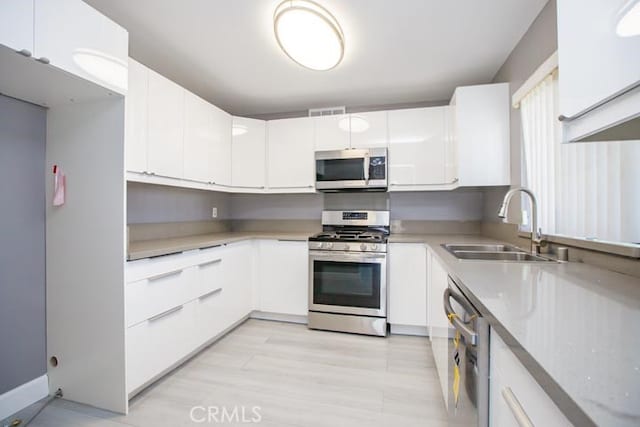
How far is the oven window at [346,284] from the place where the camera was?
2.45m

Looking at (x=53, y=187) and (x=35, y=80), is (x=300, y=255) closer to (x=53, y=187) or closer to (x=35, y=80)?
(x=53, y=187)

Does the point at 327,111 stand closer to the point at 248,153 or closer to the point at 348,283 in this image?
the point at 248,153

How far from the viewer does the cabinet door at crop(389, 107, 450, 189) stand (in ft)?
8.58

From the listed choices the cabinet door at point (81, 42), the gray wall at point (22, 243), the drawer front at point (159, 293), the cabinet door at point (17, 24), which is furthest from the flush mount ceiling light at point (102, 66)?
the drawer front at point (159, 293)

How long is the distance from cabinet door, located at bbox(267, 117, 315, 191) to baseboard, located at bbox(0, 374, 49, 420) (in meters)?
2.18

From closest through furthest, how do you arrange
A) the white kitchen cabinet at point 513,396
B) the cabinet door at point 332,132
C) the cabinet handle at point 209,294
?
1. the white kitchen cabinet at point 513,396
2. the cabinet handle at point 209,294
3. the cabinet door at point 332,132

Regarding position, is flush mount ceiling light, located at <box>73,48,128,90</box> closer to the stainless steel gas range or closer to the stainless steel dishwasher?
the stainless steel gas range

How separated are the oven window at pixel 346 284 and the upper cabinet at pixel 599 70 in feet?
5.93

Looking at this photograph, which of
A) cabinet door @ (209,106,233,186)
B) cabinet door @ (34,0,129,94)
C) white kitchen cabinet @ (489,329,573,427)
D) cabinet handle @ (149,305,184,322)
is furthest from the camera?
cabinet door @ (209,106,233,186)

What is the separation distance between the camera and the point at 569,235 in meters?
1.45

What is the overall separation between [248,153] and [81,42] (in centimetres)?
172

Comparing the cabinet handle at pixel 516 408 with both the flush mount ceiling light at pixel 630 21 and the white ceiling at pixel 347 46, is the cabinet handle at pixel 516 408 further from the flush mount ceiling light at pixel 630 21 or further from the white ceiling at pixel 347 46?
the white ceiling at pixel 347 46

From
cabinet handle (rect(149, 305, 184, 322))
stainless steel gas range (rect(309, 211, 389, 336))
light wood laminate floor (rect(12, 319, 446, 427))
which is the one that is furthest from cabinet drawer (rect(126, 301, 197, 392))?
stainless steel gas range (rect(309, 211, 389, 336))

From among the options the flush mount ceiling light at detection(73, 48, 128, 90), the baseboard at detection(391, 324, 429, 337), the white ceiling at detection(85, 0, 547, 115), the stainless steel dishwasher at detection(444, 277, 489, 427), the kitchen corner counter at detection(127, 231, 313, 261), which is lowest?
the baseboard at detection(391, 324, 429, 337)
